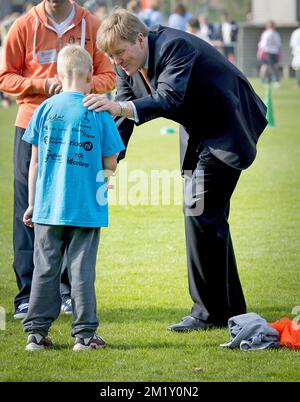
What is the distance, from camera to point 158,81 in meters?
5.78

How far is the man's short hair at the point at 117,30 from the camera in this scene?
5.55 meters

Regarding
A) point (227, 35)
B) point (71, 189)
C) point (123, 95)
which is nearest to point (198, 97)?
point (123, 95)

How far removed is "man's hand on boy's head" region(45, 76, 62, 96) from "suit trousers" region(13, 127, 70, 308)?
38cm

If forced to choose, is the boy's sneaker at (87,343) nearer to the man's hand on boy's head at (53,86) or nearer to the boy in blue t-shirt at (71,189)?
the boy in blue t-shirt at (71,189)

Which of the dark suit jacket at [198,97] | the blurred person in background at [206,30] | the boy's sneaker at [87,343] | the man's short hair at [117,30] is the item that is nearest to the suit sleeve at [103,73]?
the dark suit jacket at [198,97]

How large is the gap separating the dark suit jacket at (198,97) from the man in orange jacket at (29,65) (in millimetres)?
672

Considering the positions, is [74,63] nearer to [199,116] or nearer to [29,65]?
[199,116]

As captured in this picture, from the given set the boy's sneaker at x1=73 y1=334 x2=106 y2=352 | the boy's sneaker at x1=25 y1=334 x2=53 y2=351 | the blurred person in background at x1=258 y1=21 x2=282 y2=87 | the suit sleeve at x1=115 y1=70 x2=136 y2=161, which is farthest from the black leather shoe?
the blurred person in background at x1=258 y1=21 x2=282 y2=87

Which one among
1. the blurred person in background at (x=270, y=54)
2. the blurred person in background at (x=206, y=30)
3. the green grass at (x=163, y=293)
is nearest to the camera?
the green grass at (x=163, y=293)

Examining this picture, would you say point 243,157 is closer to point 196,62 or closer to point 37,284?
point 196,62

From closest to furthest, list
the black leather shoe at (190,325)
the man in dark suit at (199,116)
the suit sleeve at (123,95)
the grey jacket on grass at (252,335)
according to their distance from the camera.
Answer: the man in dark suit at (199,116) < the grey jacket on grass at (252,335) < the suit sleeve at (123,95) < the black leather shoe at (190,325)

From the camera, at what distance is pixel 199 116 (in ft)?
20.0

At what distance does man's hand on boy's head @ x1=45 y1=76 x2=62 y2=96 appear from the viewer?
6.46m
